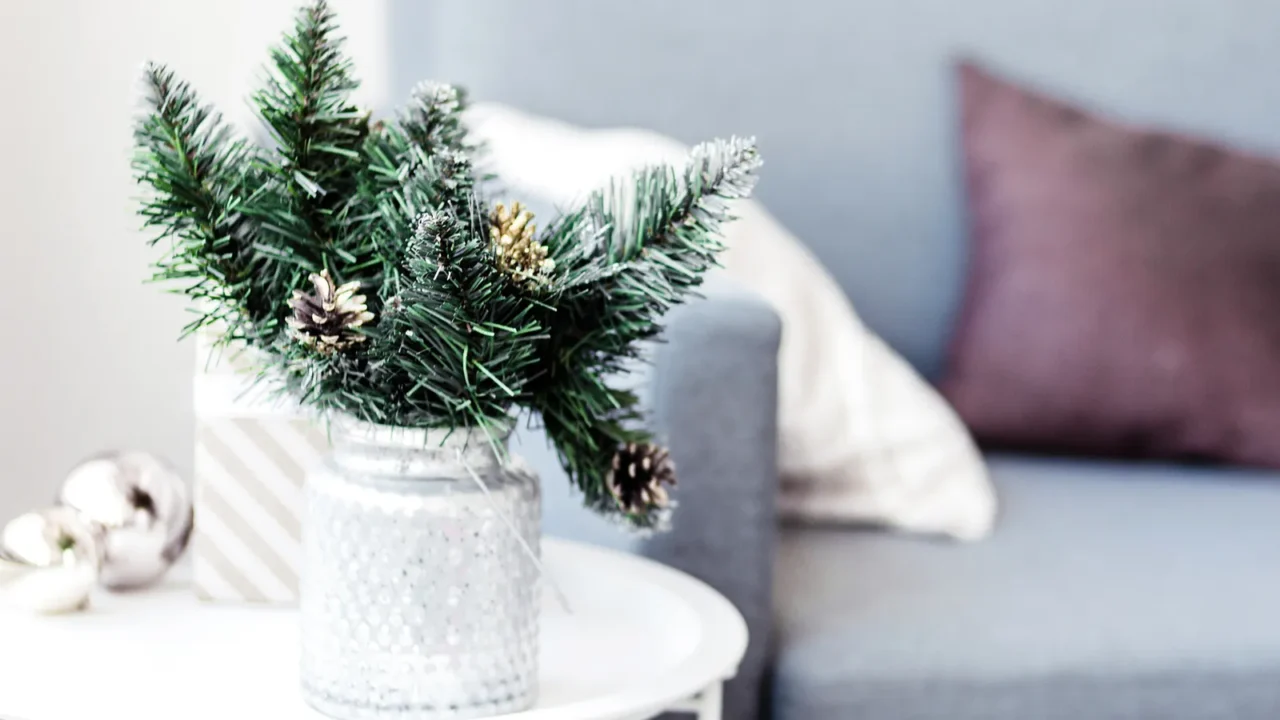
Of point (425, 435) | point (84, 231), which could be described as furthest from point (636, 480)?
point (84, 231)

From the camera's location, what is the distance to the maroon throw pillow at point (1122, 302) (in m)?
1.38

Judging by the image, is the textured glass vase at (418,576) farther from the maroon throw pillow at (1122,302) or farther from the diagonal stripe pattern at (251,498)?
the maroon throw pillow at (1122,302)

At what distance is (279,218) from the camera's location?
0.56 metres

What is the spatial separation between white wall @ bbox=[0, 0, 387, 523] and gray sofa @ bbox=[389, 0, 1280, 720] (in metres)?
→ 0.27

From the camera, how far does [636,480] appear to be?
2.15 ft

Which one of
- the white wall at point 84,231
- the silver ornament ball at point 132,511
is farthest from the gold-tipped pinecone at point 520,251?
the white wall at point 84,231

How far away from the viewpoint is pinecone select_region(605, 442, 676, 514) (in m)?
0.65

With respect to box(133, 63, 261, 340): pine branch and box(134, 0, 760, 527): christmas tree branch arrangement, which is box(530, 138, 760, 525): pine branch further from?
box(133, 63, 261, 340): pine branch

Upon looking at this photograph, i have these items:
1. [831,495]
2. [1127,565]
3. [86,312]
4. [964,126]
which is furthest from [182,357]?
[1127,565]

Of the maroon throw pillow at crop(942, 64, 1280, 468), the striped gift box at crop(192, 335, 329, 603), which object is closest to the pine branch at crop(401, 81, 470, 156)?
the striped gift box at crop(192, 335, 329, 603)

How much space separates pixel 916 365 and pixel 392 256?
1104 mm

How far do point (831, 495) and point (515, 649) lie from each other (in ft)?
2.05

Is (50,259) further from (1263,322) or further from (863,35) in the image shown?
(1263,322)

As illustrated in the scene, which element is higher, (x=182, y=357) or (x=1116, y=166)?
(x=1116, y=166)
